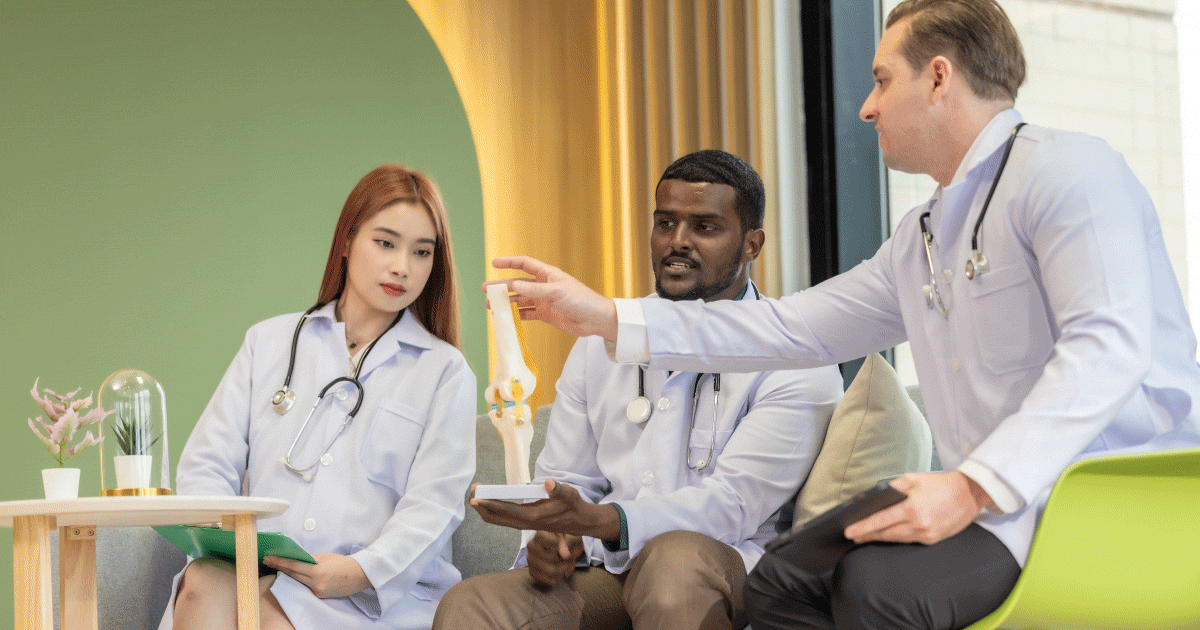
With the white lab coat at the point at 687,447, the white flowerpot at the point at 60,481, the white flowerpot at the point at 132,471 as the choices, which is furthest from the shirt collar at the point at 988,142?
the white flowerpot at the point at 60,481

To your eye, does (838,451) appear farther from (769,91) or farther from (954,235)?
(769,91)

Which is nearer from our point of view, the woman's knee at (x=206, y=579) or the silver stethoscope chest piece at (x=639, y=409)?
the woman's knee at (x=206, y=579)

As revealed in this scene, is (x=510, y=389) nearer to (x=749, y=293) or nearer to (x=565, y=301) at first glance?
(x=565, y=301)

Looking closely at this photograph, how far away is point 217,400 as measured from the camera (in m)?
2.75

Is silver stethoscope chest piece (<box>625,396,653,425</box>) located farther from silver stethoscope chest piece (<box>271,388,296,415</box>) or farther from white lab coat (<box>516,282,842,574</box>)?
silver stethoscope chest piece (<box>271,388,296,415</box>)

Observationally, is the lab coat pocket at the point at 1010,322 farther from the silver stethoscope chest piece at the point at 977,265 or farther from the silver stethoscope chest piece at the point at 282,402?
the silver stethoscope chest piece at the point at 282,402

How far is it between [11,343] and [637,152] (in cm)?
260

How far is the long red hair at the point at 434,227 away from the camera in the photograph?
2.83m

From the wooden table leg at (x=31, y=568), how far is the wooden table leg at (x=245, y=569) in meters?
0.32

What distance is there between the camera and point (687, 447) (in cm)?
249

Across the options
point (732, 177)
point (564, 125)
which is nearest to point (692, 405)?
point (732, 177)

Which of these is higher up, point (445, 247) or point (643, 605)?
point (445, 247)

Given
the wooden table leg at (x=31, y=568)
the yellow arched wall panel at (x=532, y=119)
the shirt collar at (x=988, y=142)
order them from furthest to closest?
the yellow arched wall panel at (x=532, y=119)
the wooden table leg at (x=31, y=568)
the shirt collar at (x=988, y=142)

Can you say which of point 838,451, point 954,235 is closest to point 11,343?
point 838,451
